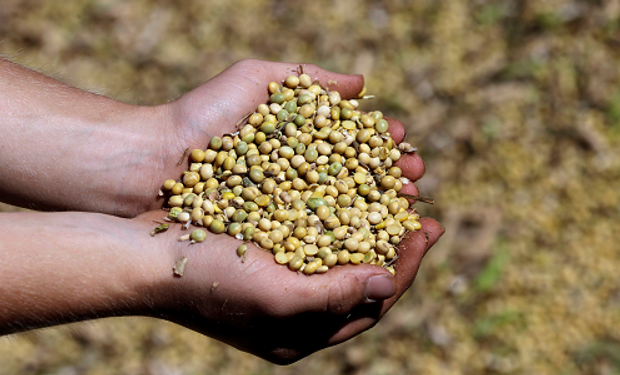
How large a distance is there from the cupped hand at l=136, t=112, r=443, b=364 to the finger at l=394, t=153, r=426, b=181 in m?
0.40

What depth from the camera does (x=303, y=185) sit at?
2.48 metres

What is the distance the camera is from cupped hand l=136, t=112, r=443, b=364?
2139 millimetres

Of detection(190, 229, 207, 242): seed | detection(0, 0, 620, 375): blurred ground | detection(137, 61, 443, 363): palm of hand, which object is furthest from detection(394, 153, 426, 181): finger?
detection(0, 0, 620, 375): blurred ground

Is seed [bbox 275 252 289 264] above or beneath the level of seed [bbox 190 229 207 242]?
beneath

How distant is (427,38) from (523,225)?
5.86 feet

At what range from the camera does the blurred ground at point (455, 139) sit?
11.6ft

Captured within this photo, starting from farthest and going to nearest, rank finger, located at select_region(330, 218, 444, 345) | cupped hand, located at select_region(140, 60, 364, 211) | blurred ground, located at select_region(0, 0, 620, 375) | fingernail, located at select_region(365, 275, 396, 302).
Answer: blurred ground, located at select_region(0, 0, 620, 375)
cupped hand, located at select_region(140, 60, 364, 211)
finger, located at select_region(330, 218, 444, 345)
fingernail, located at select_region(365, 275, 396, 302)

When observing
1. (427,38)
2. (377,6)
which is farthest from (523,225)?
(377,6)

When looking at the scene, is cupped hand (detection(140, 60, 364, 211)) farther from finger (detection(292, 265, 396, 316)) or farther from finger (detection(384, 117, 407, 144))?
finger (detection(292, 265, 396, 316))

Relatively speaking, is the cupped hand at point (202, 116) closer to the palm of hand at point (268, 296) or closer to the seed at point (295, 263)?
the palm of hand at point (268, 296)

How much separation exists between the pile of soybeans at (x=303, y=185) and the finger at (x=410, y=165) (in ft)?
0.12

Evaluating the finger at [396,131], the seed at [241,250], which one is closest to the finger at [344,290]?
the seed at [241,250]

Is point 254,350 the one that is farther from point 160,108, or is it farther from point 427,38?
point 427,38

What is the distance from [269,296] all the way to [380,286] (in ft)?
1.49
